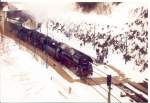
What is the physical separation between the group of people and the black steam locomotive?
0.26 ft

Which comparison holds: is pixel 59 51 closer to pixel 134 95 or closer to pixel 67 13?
pixel 67 13

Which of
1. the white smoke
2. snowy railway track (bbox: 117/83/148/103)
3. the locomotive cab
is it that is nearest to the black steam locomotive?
the locomotive cab

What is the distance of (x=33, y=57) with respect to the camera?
88.6 inches

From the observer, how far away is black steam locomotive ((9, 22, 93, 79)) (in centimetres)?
224

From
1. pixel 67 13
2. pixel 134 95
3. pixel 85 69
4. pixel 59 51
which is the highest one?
pixel 67 13

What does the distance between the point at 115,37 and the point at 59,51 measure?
373mm

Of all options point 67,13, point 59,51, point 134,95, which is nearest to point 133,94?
point 134,95

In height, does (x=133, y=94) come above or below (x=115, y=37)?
below

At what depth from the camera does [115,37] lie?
88.1 inches

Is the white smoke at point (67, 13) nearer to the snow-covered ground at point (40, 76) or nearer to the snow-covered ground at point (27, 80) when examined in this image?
the snow-covered ground at point (40, 76)

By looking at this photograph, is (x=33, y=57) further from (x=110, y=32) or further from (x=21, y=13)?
(x=110, y=32)

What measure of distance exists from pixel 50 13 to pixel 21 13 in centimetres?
19

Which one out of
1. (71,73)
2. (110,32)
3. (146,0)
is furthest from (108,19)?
(71,73)

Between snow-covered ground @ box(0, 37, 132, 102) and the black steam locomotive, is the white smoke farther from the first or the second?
snow-covered ground @ box(0, 37, 132, 102)
